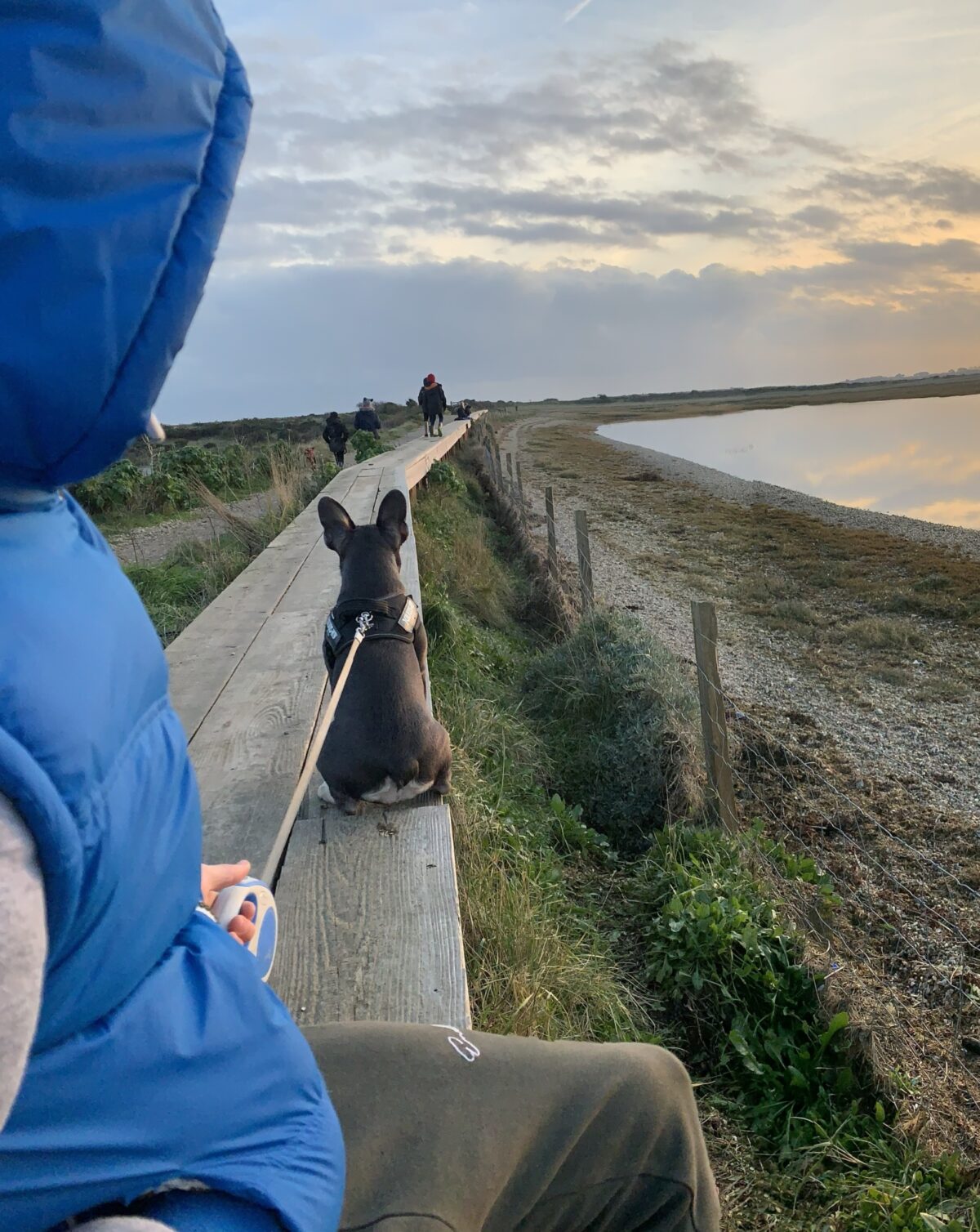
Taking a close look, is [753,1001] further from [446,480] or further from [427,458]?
[446,480]

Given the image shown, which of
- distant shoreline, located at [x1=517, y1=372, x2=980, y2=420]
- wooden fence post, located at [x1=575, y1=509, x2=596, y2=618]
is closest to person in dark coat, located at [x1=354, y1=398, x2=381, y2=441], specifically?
wooden fence post, located at [x1=575, y1=509, x2=596, y2=618]

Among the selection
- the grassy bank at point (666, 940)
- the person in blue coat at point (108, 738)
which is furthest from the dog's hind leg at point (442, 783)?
the person in blue coat at point (108, 738)

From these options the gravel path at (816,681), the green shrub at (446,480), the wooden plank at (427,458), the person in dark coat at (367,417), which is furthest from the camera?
the person in dark coat at (367,417)

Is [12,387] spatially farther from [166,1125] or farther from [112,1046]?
[166,1125]

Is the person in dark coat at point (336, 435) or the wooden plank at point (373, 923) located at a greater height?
the person in dark coat at point (336, 435)

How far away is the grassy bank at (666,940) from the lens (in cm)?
313

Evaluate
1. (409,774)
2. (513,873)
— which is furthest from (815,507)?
Answer: (409,774)

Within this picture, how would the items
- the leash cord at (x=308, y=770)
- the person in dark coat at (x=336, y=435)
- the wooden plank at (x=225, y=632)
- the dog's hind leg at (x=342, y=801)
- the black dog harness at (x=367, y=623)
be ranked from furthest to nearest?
the person in dark coat at (x=336, y=435), the wooden plank at (x=225, y=632), the black dog harness at (x=367, y=623), the dog's hind leg at (x=342, y=801), the leash cord at (x=308, y=770)

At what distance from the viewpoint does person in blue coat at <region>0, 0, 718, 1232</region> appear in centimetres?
76

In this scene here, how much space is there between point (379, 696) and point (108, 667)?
2.67 meters

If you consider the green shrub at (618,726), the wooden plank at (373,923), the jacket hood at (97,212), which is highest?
the jacket hood at (97,212)

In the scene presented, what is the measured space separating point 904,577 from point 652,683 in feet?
38.1

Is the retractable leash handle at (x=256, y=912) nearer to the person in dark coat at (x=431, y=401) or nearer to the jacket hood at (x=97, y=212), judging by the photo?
the jacket hood at (x=97, y=212)

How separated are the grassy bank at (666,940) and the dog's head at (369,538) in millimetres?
1181
